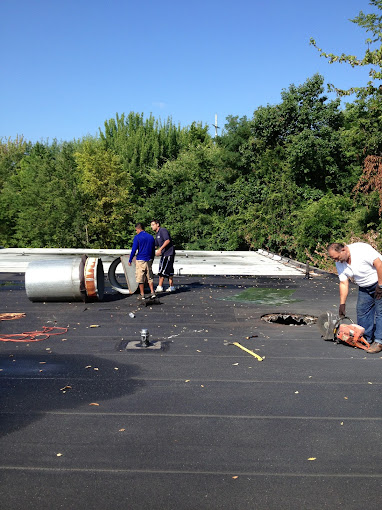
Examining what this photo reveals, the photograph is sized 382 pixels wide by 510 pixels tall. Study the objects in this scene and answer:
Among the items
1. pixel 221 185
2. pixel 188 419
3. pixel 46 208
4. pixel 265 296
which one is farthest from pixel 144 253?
pixel 46 208

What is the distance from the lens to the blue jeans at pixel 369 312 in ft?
26.3

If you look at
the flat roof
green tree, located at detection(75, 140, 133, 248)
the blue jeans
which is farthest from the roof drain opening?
Answer: green tree, located at detection(75, 140, 133, 248)

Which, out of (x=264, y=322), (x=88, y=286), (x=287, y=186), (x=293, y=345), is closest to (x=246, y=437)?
(x=293, y=345)

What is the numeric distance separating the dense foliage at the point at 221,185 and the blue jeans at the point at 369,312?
14185 millimetres

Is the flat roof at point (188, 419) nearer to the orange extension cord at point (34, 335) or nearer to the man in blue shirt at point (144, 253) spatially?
the orange extension cord at point (34, 335)

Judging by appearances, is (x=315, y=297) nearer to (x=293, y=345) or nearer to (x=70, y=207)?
(x=293, y=345)

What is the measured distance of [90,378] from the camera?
7.16m

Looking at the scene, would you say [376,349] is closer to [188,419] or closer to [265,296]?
[188,419]

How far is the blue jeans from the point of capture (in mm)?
8023

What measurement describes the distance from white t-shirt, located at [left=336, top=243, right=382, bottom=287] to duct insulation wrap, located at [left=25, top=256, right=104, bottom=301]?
652cm

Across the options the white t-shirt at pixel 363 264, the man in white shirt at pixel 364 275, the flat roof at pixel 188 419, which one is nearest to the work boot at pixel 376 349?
the man in white shirt at pixel 364 275

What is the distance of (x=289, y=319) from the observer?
11.7 m

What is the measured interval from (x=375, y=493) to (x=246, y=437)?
1386 millimetres

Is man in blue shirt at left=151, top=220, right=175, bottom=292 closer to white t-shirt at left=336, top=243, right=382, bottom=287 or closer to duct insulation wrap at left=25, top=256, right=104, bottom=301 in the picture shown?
duct insulation wrap at left=25, top=256, right=104, bottom=301
